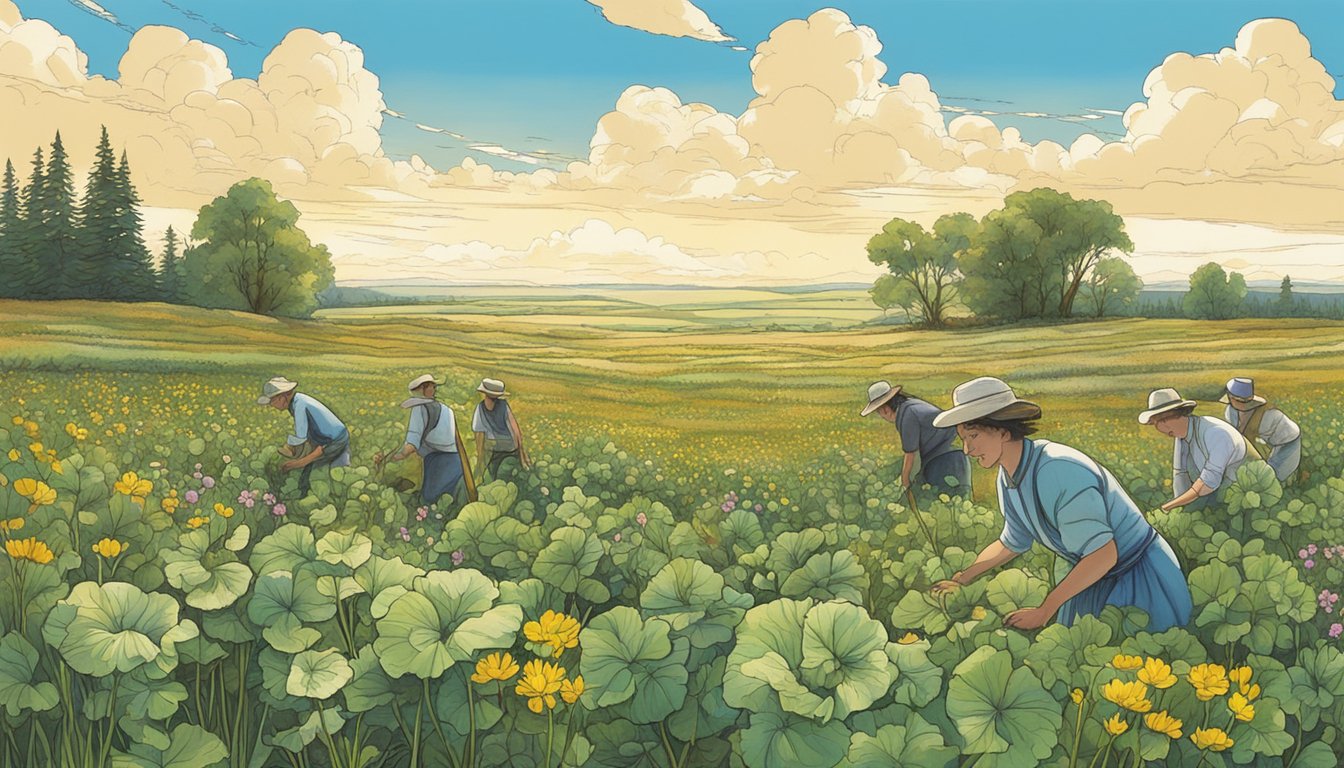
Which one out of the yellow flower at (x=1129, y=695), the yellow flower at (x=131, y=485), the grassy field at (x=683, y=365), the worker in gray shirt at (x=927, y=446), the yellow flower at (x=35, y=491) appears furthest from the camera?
the grassy field at (x=683, y=365)

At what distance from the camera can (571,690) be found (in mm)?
2385

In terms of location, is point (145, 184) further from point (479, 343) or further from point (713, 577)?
point (713, 577)

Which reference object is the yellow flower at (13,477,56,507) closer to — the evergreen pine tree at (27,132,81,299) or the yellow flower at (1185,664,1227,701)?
the evergreen pine tree at (27,132,81,299)

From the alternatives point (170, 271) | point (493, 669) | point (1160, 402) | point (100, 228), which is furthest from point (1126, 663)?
point (100, 228)

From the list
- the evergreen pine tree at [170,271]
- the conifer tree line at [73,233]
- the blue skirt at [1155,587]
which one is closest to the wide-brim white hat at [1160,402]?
the blue skirt at [1155,587]

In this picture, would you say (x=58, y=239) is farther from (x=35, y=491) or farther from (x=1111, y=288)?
(x=1111, y=288)

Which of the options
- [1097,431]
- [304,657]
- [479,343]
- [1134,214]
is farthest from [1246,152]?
[304,657]

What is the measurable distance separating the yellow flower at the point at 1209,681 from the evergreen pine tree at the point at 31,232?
5.85m

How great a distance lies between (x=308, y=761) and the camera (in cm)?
275

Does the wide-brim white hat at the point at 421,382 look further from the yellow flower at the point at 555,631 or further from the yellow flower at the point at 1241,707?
the yellow flower at the point at 1241,707

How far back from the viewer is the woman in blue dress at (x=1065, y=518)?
107 inches

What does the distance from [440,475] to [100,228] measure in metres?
2.48

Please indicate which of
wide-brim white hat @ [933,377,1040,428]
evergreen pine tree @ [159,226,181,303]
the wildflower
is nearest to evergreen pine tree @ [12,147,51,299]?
evergreen pine tree @ [159,226,181,303]

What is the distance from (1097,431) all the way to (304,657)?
4.22 metres
